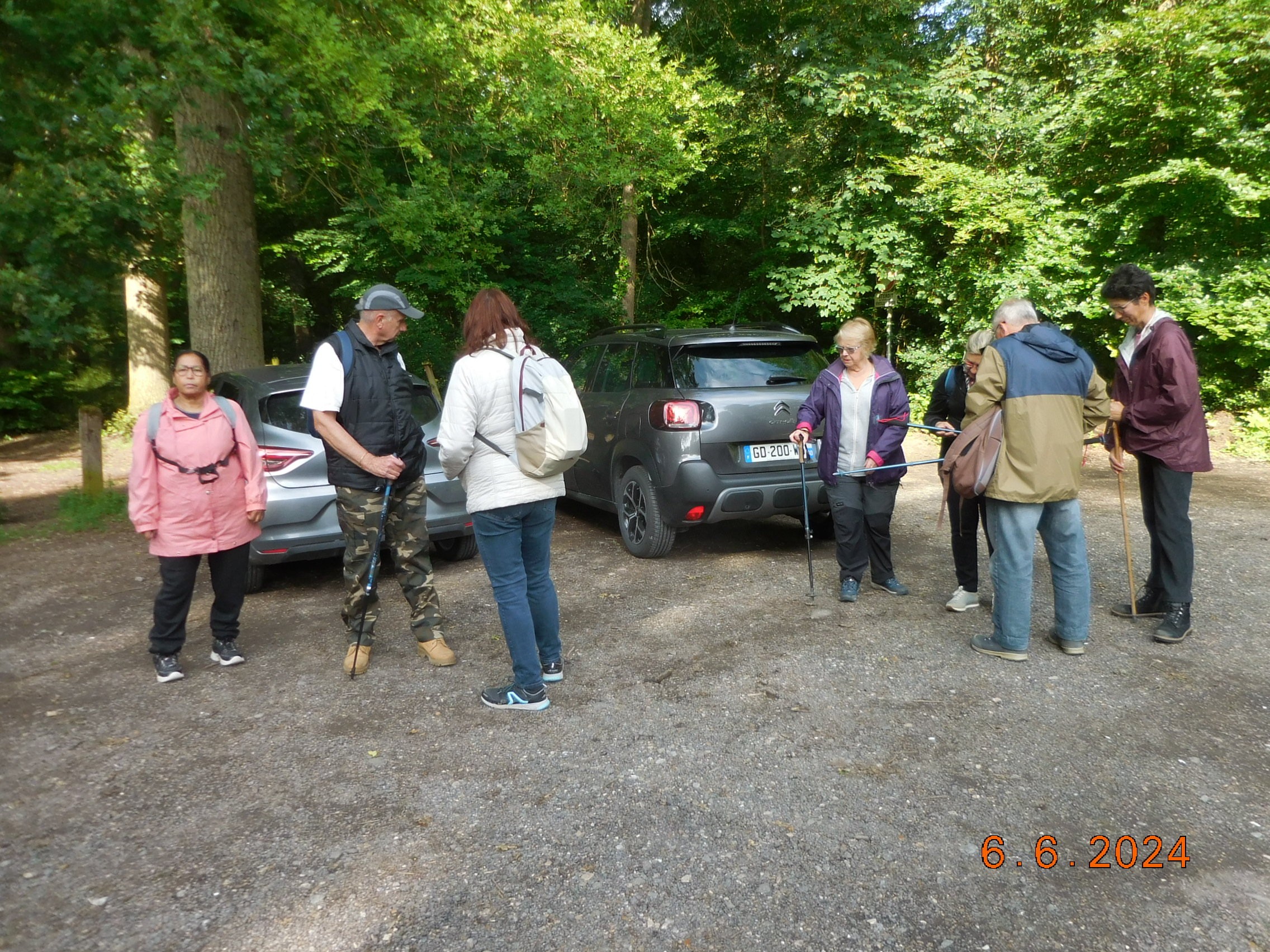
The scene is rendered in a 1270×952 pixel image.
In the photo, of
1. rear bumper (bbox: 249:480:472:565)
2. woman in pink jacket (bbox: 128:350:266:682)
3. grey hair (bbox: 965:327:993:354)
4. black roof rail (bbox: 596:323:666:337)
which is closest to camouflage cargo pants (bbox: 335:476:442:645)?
woman in pink jacket (bbox: 128:350:266:682)

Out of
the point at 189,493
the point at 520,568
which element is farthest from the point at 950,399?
the point at 189,493

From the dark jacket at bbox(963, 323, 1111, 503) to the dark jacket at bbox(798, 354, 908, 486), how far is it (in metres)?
1.08

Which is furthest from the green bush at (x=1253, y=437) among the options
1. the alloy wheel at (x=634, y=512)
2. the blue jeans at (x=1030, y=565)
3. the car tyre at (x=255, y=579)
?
the car tyre at (x=255, y=579)

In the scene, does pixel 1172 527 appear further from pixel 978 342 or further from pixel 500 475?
pixel 500 475

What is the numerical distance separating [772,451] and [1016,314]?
7.04ft

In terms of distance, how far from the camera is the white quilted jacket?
388 centimetres

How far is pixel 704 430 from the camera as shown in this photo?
20.4 feet

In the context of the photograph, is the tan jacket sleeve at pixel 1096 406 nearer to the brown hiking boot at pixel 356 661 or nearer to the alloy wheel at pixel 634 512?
the alloy wheel at pixel 634 512

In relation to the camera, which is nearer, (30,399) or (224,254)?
(224,254)

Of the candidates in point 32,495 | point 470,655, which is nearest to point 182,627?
point 470,655

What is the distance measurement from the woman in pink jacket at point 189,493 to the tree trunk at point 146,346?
11.3 metres

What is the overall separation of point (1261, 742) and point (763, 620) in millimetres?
2492

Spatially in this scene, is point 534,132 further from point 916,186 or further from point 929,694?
point 929,694

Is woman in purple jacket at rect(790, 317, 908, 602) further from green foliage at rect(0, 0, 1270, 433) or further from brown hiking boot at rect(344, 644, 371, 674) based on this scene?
green foliage at rect(0, 0, 1270, 433)
